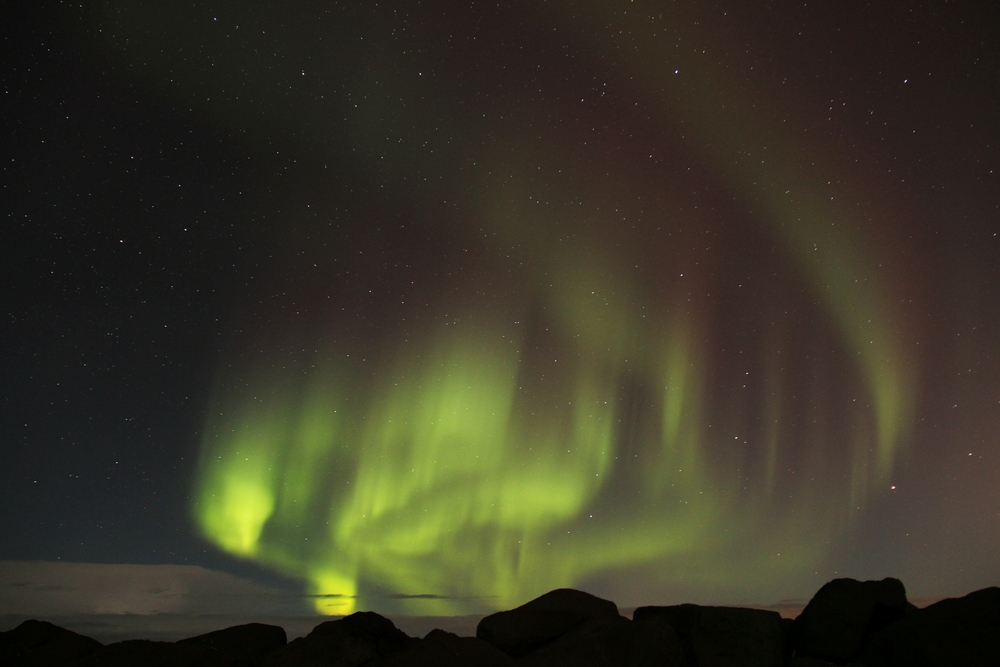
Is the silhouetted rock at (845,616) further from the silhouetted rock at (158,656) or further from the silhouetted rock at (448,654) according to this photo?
the silhouetted rock at (158,656)

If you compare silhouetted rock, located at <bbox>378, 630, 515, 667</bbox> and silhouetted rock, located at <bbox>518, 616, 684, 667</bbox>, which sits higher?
silhouetted rock, located at <bbox>518, 616, 684, 667</bbox>

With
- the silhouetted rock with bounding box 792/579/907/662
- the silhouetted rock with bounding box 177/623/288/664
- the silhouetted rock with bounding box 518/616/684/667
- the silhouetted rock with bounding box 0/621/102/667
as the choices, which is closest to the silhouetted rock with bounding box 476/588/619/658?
the silhouetted rock with bounding box 518/616/684/667

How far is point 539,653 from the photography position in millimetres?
7316

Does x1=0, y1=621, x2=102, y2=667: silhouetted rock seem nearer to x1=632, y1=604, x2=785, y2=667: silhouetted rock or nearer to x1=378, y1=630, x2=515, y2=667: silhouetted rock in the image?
x1=378, y1=630, x2=515, y2=667: silhouetted rock

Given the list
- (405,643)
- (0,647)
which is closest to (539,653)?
(405,643)

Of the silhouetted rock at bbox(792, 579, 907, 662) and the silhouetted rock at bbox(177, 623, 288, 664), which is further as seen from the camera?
the silhouetted rock at bbox(177, 623, 288, 664)

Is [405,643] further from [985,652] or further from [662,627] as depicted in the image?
[985,652]

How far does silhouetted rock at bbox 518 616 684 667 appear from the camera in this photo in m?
7.00

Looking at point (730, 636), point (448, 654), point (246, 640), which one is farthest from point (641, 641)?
point (246, 640)

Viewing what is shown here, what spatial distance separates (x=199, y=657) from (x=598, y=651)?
15.1ft

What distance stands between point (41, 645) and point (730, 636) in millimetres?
8544

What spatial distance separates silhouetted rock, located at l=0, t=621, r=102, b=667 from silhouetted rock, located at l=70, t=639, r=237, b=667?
618 millimetres

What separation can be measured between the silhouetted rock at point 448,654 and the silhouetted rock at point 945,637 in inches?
150

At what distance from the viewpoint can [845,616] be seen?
7.64 metres
